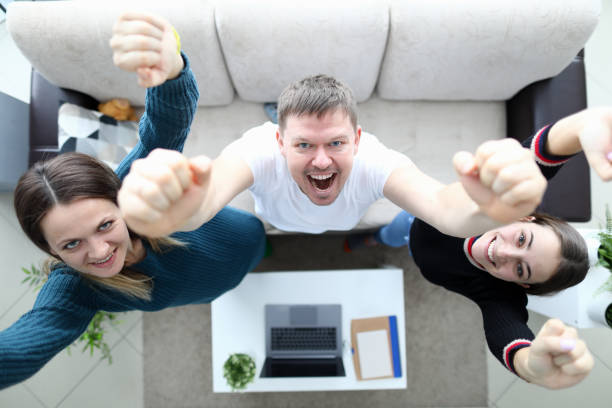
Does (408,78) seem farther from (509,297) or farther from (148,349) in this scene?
(148,349)

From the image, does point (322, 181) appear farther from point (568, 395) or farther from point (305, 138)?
point (568, 395)

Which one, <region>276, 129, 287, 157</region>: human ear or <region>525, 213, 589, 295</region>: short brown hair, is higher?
<region>276, 129, 287, 157</region>: human ear

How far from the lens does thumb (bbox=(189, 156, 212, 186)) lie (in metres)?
0.55

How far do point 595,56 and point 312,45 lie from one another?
1.90m

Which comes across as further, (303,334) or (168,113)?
(303,334)

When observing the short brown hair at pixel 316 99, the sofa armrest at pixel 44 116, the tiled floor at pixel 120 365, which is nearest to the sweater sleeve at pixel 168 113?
the short brown hair at pixel 316 99

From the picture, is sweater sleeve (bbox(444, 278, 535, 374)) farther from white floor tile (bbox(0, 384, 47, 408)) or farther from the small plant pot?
white floor tile (bbox(0, 384, 47, 408))

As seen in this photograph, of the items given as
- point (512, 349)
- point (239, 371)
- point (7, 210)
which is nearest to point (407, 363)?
point (239, 371)

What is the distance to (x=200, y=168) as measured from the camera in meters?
0.55

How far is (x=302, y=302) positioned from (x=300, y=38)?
1182 mm

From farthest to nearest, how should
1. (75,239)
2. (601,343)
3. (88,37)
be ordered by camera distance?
(601,343), (88,37), (75,239)

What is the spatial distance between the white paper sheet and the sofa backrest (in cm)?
120

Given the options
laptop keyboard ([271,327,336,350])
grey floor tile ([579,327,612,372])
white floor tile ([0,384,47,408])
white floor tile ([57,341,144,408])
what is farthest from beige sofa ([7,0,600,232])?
white floor tile ([0,384,47,408])

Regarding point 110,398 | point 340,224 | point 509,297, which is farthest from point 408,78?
point 110,398
